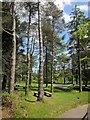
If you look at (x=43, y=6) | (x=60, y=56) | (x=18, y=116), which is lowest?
(x=18, y=116)

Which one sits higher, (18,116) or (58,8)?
(58,8)

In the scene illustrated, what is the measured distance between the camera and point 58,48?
1431 inches

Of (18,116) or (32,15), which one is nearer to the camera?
(18,116)

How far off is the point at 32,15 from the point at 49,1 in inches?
210

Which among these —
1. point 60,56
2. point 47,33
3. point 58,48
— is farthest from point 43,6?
point 60,56

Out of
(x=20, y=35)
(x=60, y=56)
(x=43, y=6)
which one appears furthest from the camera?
(x=60, y=56)

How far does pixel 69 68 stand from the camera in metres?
59.6

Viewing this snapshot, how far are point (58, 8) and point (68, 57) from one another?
57.4 ft

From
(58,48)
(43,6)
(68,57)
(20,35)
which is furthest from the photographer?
(68,57)

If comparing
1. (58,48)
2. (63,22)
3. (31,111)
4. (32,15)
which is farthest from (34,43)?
(31,111)

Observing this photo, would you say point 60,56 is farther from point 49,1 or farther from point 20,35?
point 49,1

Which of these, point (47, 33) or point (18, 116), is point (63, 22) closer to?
point (47, 33)

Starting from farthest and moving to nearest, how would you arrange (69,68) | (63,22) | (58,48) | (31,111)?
(69,68), (58,48), (63,22), (31,111)

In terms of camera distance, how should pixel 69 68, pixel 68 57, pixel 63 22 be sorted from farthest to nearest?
pixel 69 68 → pixel 68 57 → pixel 63 22
